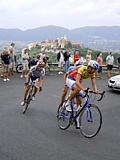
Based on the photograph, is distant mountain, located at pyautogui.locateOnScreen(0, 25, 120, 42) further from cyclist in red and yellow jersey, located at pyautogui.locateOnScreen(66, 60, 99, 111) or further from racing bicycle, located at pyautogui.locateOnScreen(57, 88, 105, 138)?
racing bicycle, located at pyautogui.locateOnScreen(57, 88, 105, 138)

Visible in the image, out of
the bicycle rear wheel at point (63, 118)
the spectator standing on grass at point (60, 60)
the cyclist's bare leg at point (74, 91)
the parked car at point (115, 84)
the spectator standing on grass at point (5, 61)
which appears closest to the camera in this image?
the cyclist's bare leg at point (74, 91)

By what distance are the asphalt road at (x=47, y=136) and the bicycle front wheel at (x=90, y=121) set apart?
16 cm

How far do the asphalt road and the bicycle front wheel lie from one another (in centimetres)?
16

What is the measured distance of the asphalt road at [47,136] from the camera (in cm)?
614

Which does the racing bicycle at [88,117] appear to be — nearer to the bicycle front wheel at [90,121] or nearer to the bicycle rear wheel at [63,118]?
the bicycle front wheel at [90,121]

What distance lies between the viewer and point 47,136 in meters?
7.39

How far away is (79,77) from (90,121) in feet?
3.61

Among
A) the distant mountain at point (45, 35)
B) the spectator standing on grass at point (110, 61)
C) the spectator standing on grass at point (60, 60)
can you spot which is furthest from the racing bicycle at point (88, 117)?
the distant mountain at point (45, 35)

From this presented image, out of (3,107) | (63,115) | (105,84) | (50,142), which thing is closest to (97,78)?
(105,84)

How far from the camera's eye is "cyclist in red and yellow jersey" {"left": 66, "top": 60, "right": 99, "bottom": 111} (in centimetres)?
714

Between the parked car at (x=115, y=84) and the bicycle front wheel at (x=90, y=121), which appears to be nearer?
the bicycle front wheel at (x=90, y=121)

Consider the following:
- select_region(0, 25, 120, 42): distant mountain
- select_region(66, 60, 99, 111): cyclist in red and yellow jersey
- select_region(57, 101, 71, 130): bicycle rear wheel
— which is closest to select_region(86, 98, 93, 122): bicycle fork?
select_region(66, 60, 99, 111): cyclist in red and yellow jersey

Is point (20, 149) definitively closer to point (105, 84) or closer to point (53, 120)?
point (53, 120)

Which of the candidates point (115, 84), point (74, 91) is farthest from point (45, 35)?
point (74, 91)
